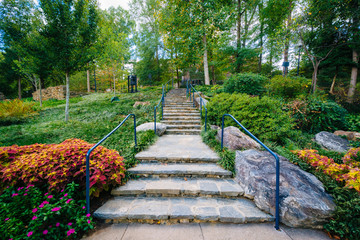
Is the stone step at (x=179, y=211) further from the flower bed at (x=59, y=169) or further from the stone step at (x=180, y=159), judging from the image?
the stone step at (x=180, y=159)

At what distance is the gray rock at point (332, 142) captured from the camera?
4.44m

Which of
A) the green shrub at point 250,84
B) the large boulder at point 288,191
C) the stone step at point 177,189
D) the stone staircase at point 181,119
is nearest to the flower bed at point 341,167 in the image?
the large boulder at point 288,191

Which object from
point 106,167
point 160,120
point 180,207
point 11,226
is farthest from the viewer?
point 160,120

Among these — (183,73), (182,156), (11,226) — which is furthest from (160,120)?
(183,73)

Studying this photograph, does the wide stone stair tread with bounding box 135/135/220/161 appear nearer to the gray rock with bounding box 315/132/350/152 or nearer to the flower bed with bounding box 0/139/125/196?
the flower bed with bounding box 0/139/125/196

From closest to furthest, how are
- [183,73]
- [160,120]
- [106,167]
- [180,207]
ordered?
[180,207] < [106,167] < [160,120] < [183,73]

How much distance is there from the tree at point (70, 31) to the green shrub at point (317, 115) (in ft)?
31.4

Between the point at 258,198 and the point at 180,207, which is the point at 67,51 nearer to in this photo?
the point at 180,207

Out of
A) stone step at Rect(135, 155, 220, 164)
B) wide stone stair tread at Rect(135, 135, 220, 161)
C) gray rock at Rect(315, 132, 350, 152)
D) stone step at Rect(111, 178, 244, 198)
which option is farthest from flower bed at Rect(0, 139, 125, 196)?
gray rock at Rect(315, 132, 350, 152)

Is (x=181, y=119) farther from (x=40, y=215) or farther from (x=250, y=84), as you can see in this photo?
(x=40, y=215)

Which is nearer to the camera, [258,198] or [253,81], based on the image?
[258,198]

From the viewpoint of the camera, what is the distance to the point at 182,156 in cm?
334

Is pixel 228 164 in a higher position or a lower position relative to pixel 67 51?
lower

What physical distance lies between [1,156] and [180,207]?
3.18 m
